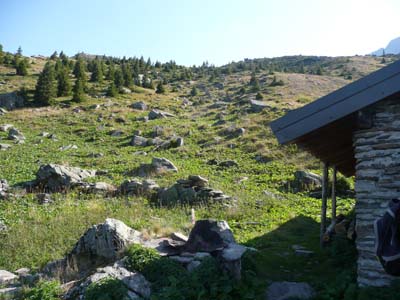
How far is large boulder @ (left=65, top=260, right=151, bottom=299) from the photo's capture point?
6266 millimetres

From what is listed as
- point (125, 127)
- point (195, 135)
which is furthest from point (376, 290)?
point (125, 127)

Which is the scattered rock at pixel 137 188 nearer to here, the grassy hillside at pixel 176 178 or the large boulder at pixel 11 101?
the grassy hillside at pixel 176 178

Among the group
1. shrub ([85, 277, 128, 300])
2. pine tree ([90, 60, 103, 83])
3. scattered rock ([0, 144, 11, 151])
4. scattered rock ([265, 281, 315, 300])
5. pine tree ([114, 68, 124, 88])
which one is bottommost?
scattered rock ([265, 281, 315, 300])

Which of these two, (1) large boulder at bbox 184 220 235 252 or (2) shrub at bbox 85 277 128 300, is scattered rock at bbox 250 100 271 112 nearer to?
(1) large boulder at bbox 184 220 235 252

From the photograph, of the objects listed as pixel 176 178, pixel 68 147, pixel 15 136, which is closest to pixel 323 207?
pixel 176 178

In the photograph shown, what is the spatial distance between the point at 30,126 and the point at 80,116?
501 cm

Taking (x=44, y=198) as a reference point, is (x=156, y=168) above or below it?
above

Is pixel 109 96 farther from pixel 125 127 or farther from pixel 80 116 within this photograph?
pixel 125 127

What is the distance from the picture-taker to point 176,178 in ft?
54.5

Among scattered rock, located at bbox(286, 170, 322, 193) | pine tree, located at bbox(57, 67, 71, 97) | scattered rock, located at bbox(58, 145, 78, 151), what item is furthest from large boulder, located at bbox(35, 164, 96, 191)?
pine tree, located at bbox(57, 67, 71, 97)

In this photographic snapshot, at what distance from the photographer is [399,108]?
20.9 ft

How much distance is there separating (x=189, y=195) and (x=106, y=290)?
740cm

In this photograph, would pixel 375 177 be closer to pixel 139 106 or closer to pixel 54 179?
pixel 54 179

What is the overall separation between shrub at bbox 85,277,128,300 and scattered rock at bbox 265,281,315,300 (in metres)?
2.32
